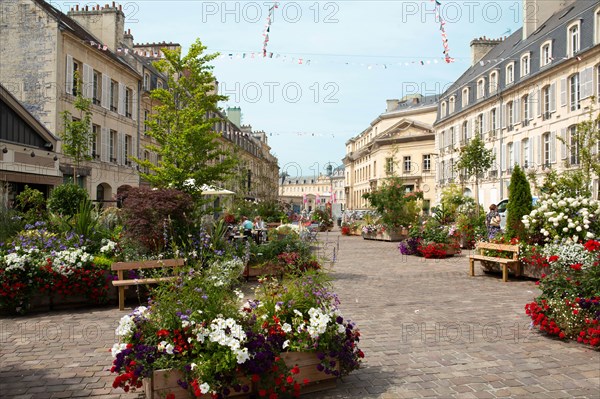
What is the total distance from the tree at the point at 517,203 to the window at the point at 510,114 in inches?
904

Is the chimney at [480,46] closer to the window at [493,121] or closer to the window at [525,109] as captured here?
the window at [493,121]

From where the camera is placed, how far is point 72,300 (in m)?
7.99

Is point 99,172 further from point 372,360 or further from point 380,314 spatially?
point 372,360

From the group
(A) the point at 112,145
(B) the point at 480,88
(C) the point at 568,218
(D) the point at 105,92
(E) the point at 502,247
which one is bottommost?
(E) the point at 502,247

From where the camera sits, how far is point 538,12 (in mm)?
33125

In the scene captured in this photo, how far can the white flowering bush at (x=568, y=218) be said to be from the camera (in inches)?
397

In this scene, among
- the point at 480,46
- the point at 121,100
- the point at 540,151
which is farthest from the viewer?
the point at 480,46

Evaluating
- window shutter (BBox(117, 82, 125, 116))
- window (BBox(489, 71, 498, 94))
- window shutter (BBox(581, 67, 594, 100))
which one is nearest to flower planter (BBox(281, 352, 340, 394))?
window shutter (BBox(581, 67, 594, 100))

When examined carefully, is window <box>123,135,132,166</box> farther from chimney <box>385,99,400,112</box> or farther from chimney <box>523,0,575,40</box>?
chimney <box>385,99,400,112</box>

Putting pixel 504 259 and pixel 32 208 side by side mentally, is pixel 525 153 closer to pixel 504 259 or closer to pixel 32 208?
pixel 504 259

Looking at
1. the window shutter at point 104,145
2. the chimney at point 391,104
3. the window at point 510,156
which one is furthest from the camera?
the chimney at point 391,104

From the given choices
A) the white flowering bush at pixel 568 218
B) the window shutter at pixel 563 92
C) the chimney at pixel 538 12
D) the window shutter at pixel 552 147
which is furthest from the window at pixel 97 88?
the chimney at pixel 538 12

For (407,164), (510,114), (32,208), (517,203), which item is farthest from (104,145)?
(407,164)

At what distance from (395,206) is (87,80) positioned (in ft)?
51.3
